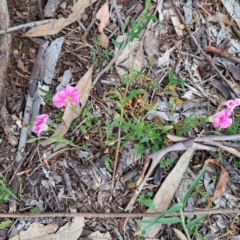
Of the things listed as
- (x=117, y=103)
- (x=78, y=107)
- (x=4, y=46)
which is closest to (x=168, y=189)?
(x=117, y=103)

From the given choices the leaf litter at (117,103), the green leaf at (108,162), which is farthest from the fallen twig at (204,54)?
the green leaf at (108,162)

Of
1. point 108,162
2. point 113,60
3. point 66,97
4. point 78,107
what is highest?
point 113,60

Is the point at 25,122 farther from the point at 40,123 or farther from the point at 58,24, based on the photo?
the point at 58,24

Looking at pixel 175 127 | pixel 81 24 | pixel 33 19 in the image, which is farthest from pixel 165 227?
pixel 33 19

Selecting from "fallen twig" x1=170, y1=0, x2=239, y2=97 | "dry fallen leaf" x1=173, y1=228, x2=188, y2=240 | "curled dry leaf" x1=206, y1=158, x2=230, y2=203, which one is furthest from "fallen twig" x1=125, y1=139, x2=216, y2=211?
"fallen twig" x1=170, y1=0, x2=239, y2=97

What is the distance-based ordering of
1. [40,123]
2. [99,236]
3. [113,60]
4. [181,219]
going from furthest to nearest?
[113,60], [99,236], [40,123], [181,219]

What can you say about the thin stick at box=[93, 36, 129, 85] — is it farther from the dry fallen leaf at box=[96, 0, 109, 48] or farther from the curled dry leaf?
the curled dry leaf
